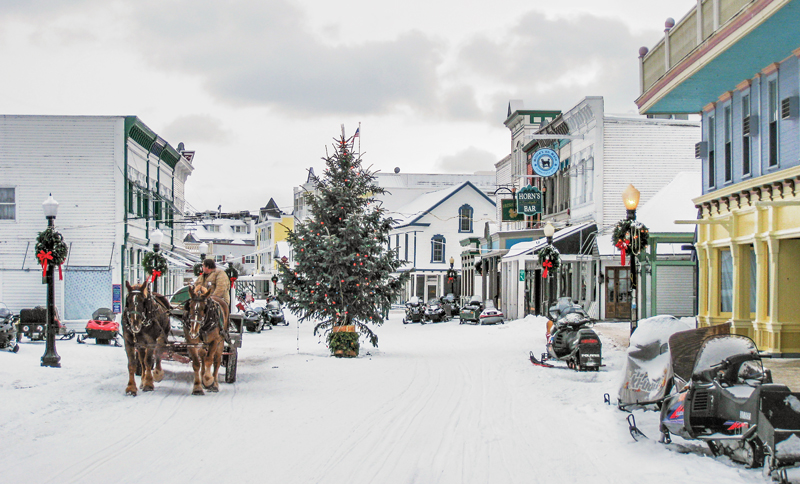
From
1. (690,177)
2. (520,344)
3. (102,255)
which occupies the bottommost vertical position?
(520,344)

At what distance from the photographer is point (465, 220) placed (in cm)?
6469

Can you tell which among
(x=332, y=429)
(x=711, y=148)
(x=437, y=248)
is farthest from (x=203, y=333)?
(x=437, y=248)

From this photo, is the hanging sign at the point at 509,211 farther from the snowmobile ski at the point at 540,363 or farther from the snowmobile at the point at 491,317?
the snowmobile ski at the point at 540,363

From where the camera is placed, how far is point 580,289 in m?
36.9

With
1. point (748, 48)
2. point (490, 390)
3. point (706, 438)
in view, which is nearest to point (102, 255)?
point (490, 390)

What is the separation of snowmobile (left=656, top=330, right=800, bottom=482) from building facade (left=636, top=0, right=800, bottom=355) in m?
7.07

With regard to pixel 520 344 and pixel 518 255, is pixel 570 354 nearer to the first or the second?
pixel 520 344

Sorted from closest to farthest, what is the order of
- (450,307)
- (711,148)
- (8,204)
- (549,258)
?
(711,148), (549,258), (8,204), (450,307)

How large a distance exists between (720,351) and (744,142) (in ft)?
40.0

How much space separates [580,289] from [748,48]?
21823 millimetres

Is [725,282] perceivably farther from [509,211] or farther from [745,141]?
[509,211]

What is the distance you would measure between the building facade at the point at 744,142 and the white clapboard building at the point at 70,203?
21180 millimetres

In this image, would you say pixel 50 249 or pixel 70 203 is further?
pixel 70 203

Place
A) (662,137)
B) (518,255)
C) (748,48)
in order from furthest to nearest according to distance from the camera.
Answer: (518,255) → (662,137) → (748,48)
